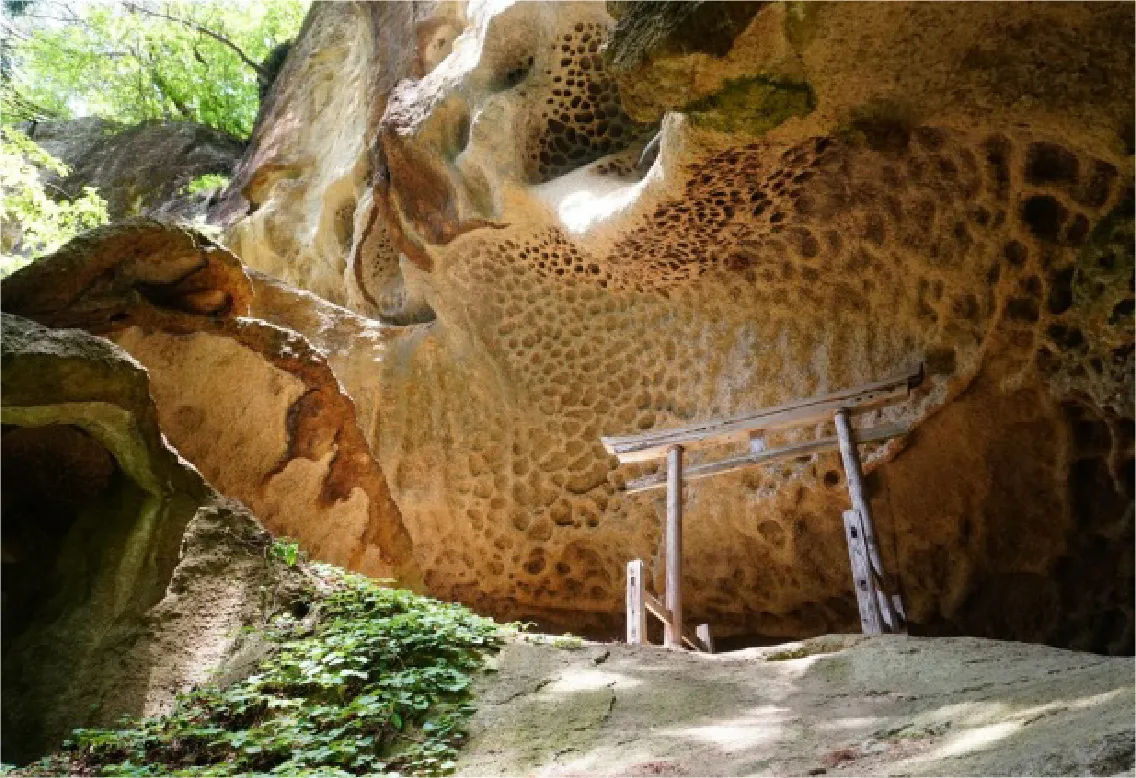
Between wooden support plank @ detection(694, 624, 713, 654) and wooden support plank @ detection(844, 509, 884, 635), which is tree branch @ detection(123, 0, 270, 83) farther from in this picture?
wooden support plank @ detection(844, 509, 884, 635)

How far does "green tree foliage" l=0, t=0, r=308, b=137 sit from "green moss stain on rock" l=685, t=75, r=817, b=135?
12.3m

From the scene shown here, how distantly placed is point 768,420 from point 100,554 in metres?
4.61

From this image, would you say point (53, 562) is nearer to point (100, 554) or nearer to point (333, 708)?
point (100, 554)

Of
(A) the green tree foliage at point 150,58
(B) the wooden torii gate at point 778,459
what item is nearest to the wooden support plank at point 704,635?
(B) the wooden torii gate at point 778,459

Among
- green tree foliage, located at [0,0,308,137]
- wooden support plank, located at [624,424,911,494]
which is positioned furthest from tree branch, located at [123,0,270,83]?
wooden support plank, located at [624,424,911,494]

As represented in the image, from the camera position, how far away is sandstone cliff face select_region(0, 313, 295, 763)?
13.4 feet

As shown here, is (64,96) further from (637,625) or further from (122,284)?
(637,625)

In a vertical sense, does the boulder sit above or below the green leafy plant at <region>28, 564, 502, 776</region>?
above

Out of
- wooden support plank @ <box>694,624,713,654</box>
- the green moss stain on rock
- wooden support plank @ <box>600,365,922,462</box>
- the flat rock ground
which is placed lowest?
the flat rock ground

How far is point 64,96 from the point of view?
16547 mm

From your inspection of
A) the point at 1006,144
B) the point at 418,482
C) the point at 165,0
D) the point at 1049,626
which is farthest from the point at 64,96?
the point at 1049,626

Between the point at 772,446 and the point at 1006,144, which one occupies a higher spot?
the point at 1006,144

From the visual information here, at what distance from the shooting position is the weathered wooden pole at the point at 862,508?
579cm

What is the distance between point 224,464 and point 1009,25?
4922 mm
